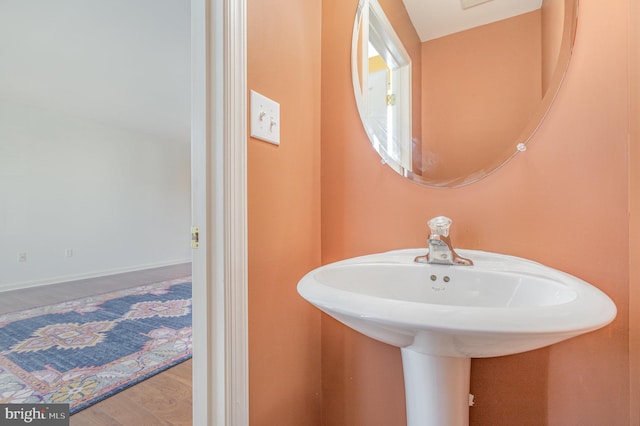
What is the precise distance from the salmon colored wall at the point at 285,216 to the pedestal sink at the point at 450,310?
0.66 feet

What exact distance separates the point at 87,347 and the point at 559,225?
256cm

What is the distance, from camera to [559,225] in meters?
0.70

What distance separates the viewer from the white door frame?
2.09 ft

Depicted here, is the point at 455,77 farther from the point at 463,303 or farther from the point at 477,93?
the point at 463,303

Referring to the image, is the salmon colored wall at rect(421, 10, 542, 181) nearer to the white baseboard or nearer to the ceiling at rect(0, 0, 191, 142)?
the ceiling at rect(0, 0, 191, 142)

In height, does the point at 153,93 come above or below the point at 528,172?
above

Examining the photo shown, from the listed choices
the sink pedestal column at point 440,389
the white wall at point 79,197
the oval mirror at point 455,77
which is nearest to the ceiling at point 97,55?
the white wall at point 79,197

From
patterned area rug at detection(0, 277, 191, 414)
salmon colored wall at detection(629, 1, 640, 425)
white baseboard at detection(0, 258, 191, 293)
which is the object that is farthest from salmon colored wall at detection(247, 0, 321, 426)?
white baseboard at detection(0, 258, 191, 293)

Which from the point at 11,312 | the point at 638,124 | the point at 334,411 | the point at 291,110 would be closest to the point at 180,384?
the point at 334,411

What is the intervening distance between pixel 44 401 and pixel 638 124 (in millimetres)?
2379

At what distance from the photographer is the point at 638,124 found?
632 mm

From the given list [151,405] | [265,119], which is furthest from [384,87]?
[151,405]

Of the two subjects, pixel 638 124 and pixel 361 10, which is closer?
pixel 638 124

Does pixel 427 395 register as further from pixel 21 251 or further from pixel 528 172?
pixel 21 251
